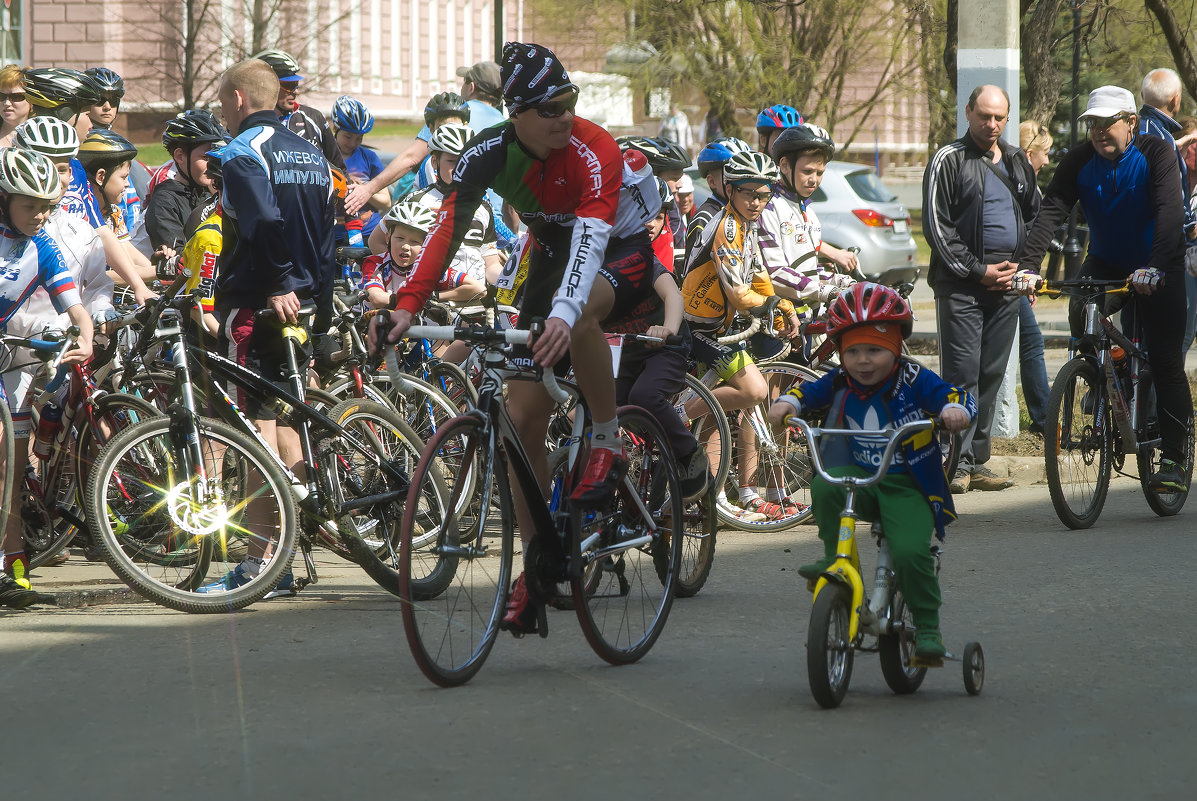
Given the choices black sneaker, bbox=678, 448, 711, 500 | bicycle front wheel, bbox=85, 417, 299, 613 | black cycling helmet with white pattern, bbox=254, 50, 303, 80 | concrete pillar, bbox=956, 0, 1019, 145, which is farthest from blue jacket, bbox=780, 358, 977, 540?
concrete pillar, bbox=956, 0, 1019, 145

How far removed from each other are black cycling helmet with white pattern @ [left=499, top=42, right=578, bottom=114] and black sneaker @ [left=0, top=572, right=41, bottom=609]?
2.79 meters

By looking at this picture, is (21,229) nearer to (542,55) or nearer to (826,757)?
(542,55)

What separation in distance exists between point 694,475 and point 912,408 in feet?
4.95

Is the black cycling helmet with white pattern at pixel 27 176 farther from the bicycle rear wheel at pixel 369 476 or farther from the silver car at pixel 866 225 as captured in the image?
the silver car at pixel 866 225

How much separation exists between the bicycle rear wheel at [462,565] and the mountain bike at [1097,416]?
375cm

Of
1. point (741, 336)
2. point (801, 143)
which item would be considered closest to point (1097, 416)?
point (741, 336)

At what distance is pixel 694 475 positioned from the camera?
6621 mm

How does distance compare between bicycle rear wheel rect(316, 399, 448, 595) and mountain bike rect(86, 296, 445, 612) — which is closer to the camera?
mountain bike rect(86, 296, 445, 612)

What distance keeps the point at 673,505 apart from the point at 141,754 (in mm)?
2280

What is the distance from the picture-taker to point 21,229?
6.73m

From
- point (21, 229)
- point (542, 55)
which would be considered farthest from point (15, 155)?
point (542, 55)

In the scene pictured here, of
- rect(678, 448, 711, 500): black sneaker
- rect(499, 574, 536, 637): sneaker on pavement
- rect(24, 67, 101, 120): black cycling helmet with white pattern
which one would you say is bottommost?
rect(499, 574, 536, 637): sneaker on pavement

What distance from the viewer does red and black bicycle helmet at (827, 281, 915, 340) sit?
17.2ft

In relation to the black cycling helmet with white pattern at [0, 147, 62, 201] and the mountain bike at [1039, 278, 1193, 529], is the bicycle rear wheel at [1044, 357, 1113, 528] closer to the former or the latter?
the mountain bike at [1039, 278, 1193, 529]
